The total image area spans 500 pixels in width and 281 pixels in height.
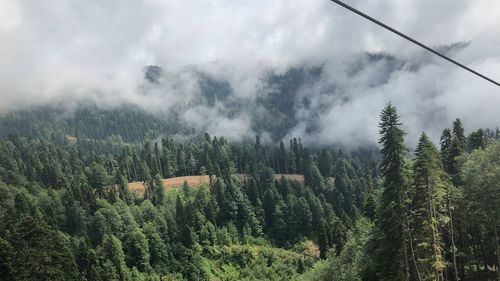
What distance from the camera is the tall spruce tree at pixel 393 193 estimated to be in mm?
46406

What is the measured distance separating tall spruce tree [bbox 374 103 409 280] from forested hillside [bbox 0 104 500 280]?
11 cm

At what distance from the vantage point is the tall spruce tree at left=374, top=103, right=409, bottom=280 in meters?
46.4

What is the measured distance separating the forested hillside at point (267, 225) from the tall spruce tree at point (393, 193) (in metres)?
0.11

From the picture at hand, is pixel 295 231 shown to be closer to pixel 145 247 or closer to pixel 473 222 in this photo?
pixel 145 247

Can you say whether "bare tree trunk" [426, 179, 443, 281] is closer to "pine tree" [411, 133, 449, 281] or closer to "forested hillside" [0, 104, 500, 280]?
"pine tree" [411, 133, 449, 281]

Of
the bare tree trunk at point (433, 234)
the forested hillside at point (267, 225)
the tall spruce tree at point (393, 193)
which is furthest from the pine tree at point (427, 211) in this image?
the tall spruce tree at point (393, 193)

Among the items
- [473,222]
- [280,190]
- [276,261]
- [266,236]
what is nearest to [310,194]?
[280,190]

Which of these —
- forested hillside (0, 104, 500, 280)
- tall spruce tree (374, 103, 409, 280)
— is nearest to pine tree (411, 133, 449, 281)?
forested hillside (0, 104, 500, 280)

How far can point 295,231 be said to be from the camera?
167875 millimetres

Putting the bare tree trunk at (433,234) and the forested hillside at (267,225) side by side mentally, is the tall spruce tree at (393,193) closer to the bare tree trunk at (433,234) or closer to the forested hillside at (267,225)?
the forested hillside at (267,225)

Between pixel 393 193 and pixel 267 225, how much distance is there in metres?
131

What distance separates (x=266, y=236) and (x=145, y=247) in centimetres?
5715

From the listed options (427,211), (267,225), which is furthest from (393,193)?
(267,225)

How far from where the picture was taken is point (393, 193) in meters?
46.7
